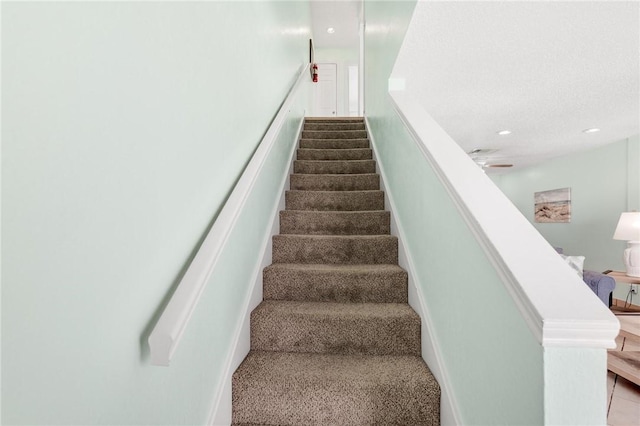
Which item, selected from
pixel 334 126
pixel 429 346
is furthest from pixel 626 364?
pixel 334 126

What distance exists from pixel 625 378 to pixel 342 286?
205cm

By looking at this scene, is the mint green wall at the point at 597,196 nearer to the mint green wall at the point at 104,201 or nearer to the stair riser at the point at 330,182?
the stair riser at the point at 330,182

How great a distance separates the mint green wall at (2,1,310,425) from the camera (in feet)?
1.40

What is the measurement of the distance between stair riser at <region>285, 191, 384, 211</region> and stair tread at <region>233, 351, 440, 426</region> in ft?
4.52

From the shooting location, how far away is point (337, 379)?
3.95 feet

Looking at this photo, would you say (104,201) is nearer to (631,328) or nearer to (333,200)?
(333,200)

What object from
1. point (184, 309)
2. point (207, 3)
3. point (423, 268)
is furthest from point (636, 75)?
point (184, 309)

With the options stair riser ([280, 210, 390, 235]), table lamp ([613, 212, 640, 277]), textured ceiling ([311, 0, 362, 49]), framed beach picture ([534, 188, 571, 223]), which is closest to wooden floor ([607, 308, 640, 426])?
table lamp ([613, 212, 640, 277])

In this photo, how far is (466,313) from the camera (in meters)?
0.96

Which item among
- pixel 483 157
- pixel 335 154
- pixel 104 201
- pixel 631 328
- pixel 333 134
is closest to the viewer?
pixel 104 201

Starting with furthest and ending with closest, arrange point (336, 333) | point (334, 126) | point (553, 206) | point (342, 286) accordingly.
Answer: point (553, 206) → point (334, 126) → point (342, 286) → point (336, 333)

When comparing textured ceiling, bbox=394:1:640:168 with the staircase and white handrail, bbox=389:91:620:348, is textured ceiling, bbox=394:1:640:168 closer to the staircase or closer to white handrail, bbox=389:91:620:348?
white handrail, bbox=389:91:620:348

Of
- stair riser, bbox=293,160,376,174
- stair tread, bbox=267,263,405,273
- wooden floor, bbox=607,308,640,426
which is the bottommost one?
wooden floor, bbox=607,308,640,426

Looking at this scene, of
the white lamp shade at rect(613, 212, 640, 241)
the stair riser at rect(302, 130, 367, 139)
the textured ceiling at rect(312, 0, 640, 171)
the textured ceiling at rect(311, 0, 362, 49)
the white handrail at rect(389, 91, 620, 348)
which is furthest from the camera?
the textured ceiling at rect(311, 0, 362, 49)
